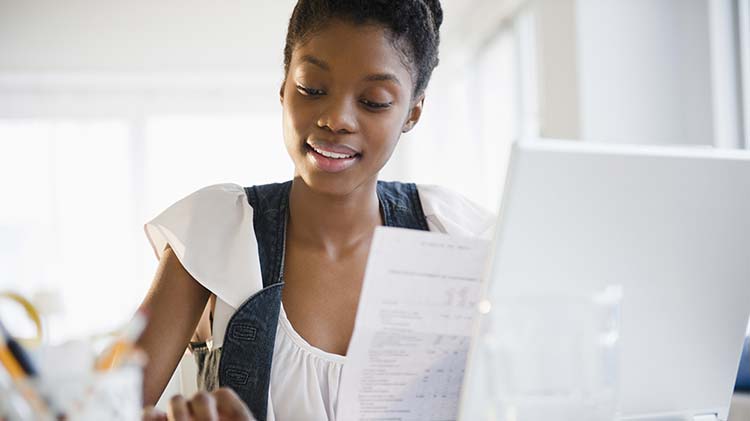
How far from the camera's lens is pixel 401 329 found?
2.71 ft

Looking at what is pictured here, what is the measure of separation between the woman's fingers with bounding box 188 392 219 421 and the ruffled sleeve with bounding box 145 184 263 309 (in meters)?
0.46

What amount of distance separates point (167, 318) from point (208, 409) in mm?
518

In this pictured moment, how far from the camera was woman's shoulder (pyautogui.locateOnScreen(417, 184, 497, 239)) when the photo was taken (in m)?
1.31

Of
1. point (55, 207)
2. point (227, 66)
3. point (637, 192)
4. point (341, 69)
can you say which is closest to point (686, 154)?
point (637, 192)

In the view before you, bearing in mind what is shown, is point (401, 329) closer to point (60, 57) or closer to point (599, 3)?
point (599, 3)

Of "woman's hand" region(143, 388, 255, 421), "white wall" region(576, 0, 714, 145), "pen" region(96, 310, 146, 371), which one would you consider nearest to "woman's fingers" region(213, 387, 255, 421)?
"woman's hand" region(143, 388, 255, 421)

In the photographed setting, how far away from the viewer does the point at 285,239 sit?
1295 millimetres

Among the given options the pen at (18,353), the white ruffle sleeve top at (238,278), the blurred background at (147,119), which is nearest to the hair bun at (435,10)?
the white ruffle sleeve top at (238,278)

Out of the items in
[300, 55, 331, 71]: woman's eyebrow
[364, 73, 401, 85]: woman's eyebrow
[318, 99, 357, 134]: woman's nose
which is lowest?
[318, 99, 357, 134]: woman's nose

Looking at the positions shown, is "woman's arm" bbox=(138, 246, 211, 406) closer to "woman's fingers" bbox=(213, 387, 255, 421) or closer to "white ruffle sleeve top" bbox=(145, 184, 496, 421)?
"white ruffle sleeve top" bbox=(145, 184, 496, 421)

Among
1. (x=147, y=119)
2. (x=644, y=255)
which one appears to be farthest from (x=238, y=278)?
Answer: (x=147, y=119)

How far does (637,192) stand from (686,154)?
0.21 feet

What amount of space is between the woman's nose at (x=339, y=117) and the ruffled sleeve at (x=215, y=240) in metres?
0.19

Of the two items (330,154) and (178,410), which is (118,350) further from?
(330,154)
